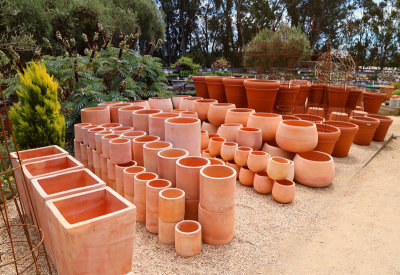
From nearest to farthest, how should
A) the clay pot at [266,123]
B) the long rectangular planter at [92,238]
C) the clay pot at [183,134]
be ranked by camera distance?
the long rectangular planter at [92,238] < the clay pot at [183,134] < the clay pot at [266,123]

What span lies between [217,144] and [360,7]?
22.8 m

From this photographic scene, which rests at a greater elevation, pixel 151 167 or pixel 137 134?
pixel 137 134

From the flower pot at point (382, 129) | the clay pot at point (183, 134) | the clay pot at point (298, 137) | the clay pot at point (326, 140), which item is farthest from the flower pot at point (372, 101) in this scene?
the clay pot at point (183, 134)

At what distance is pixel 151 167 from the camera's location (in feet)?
8.42

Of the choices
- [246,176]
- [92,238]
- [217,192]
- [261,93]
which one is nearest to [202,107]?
[261,93]

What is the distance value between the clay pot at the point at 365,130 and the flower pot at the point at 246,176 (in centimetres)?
309

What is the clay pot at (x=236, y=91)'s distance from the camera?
4785 millimetres

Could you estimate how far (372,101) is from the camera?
628cm

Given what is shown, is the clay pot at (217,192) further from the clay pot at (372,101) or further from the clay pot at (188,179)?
the clay pot at (372,101)

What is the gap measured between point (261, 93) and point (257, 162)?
171 centimetres

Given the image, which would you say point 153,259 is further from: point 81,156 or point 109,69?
point 109,69

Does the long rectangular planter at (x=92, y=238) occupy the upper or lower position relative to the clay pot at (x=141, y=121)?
lower

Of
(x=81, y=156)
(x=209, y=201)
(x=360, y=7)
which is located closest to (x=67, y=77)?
(x=81, y=156)

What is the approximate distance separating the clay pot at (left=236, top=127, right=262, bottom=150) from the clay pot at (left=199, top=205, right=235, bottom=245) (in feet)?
5.04
